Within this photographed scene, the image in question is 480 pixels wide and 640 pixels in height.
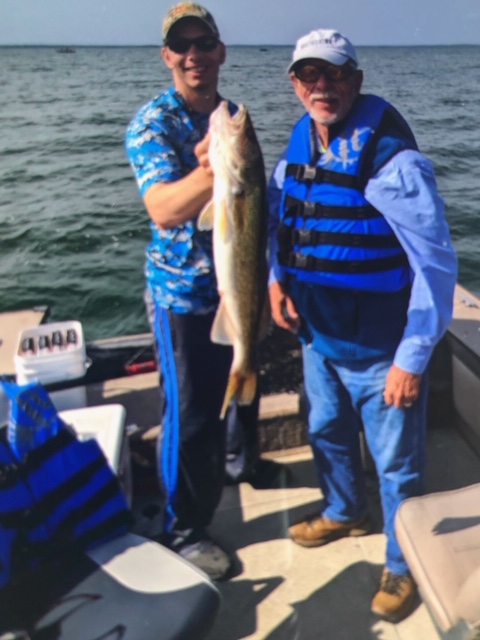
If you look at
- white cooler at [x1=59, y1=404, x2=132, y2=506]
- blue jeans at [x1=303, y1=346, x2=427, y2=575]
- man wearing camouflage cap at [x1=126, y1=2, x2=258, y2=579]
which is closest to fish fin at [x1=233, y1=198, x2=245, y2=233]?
man wearing camouflage cap at [x1=126, y1=2, x2=258, y2=579]

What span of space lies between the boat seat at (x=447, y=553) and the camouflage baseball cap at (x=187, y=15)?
7.44 ft

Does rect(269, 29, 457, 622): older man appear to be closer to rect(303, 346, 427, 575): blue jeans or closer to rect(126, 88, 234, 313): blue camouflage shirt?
rect(303, 346, 427, 575): blue jeans

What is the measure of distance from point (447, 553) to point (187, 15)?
2487 millimetres

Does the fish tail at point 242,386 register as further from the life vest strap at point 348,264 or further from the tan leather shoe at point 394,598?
the tan leather shoe at point 394,598

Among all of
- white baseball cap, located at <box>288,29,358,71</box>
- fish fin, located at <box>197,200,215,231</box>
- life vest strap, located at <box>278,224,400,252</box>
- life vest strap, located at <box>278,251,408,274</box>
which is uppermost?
white baseball cap, located at <box>288,29,358,71</box>

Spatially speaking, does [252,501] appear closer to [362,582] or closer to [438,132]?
[362,582]

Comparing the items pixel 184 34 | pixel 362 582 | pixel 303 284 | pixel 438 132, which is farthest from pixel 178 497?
pixel 438 132

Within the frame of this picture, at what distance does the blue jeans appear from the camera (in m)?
2.92

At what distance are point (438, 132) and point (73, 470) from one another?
23953 millimetres

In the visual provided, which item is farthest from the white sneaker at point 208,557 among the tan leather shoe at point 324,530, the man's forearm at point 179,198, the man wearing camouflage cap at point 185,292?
the man's forearm at point 179,198

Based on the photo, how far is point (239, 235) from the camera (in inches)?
93.9

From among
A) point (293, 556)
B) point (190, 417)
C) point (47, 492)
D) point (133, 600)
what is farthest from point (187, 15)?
point (293, 556)

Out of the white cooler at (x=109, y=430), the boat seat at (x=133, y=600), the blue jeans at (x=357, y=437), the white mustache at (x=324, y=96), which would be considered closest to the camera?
the boat seat at (x=133, y=600)

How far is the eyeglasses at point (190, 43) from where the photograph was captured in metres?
2.83
